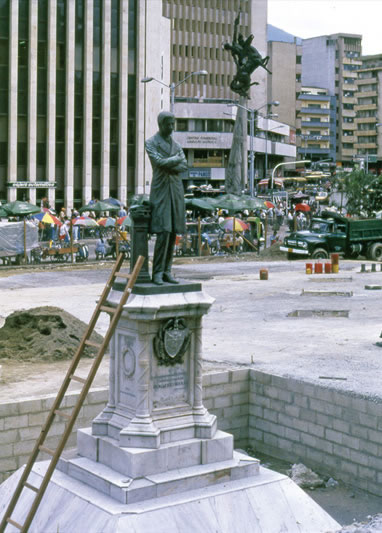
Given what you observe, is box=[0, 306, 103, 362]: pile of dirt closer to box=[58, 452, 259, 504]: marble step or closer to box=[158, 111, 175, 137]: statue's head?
box=[58, 452, 259, 504]: marble step

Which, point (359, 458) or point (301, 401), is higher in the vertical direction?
point (301, 401)

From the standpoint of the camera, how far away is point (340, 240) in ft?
134

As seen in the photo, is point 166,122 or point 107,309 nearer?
point 107,309

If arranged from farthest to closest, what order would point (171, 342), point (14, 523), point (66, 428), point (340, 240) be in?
point (340, 240), point (171, 342), point (14, 523), point (66, 428)

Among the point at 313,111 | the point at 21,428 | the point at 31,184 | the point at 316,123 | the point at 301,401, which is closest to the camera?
the point at 21,428

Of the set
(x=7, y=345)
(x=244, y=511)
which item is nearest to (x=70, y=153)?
(x=7, y=345)

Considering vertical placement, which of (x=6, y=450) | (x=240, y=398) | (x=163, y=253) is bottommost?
(x=6, y=450)

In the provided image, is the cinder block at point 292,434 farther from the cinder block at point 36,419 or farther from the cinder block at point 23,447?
the cinder block at point 23,447

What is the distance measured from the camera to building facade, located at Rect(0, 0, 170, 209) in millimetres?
67500

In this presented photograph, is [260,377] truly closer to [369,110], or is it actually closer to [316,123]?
[316,123]

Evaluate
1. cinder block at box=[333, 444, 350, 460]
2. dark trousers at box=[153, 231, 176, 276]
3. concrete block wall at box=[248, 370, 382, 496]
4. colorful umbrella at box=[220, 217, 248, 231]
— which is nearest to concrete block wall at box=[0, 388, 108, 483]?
concrete block wall at box=[248, 370, 382, 496]

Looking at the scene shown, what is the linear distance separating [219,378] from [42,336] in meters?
4.49

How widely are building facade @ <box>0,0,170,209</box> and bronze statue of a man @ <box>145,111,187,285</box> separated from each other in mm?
57189

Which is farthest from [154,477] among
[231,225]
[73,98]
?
[73,98]
